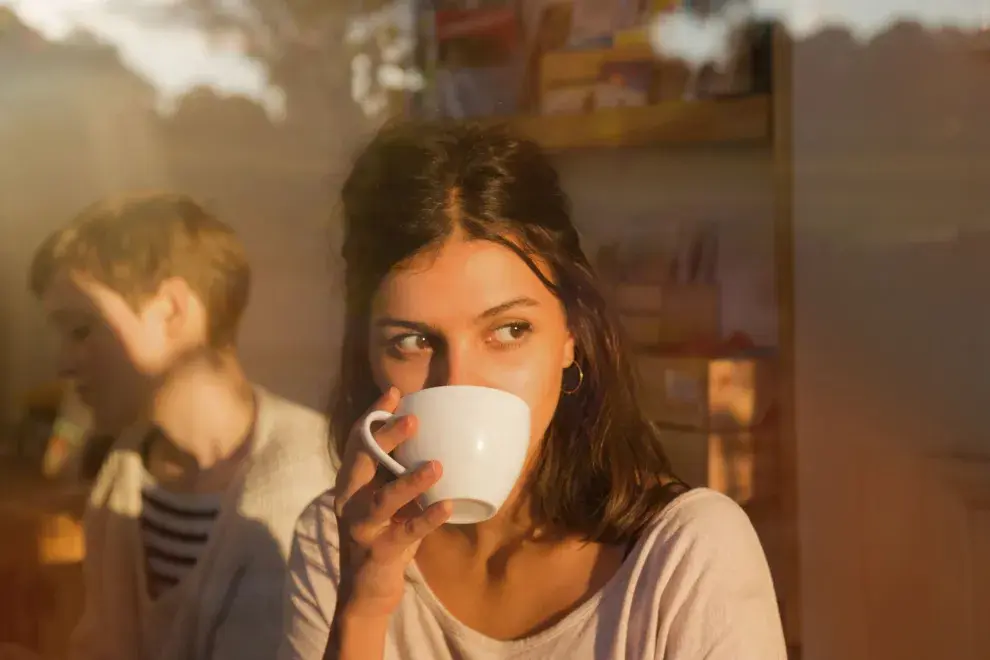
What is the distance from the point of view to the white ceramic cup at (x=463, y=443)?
63 cm

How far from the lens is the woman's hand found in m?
0.64

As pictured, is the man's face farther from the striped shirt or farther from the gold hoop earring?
the gold hoop earring

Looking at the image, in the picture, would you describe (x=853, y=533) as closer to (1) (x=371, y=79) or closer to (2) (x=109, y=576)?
(1) (x=371, y=79)

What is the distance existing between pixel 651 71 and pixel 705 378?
0.80 feet

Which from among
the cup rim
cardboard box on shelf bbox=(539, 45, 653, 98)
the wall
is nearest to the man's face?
the cup rim

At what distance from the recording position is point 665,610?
2.25 ft

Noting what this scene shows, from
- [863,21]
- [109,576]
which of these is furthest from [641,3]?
[109,576]

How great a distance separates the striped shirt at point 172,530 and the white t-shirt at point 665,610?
14cm

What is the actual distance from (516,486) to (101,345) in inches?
15.2

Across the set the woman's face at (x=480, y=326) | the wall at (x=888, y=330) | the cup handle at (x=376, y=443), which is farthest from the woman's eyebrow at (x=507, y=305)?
the wall at (x=888, y=330)

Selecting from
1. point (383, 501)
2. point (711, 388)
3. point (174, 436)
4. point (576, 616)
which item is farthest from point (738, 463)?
point (174, 436)

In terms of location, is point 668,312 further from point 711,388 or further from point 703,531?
point 703,531

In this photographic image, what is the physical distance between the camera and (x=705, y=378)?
0.72m

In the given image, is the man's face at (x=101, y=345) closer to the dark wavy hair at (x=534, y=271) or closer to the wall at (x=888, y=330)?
the dark wavy hair at (x=534, y=271)
